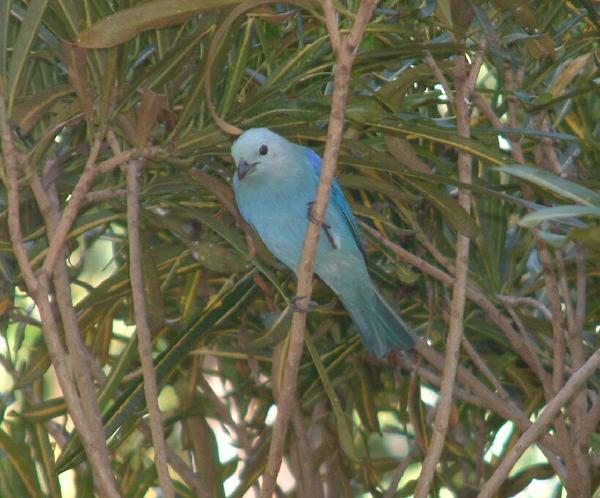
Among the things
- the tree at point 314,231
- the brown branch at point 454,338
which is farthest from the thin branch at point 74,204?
the brown branch at point 454,338

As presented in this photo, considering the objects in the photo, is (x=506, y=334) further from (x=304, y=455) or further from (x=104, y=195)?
(x=104, y=195)

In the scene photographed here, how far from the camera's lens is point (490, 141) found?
208 cm

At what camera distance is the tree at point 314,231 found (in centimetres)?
174

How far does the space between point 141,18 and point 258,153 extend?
0.85m

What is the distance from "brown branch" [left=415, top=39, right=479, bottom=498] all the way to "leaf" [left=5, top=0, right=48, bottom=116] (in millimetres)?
726

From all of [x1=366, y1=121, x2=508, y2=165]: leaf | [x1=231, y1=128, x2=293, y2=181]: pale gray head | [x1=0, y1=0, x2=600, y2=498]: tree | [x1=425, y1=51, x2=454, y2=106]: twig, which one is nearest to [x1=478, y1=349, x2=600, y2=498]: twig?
[x1=0, y1=0, x2=600, y2=498]: tree

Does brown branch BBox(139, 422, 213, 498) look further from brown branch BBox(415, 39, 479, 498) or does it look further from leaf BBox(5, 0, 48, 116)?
leaf BBox(5, 0, 48, 116)

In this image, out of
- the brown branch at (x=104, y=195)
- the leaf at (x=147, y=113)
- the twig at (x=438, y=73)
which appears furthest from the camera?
the twig at (x=438, y=73)

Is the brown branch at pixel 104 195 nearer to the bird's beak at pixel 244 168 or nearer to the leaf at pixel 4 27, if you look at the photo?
the leaf at pixel 4 27

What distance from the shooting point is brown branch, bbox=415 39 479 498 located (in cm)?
164

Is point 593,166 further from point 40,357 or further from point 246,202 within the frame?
point 40,357

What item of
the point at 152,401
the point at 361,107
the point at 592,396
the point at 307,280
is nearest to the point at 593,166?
the point at 592,396

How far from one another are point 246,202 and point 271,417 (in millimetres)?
825

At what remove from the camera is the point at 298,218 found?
8.21 feet
